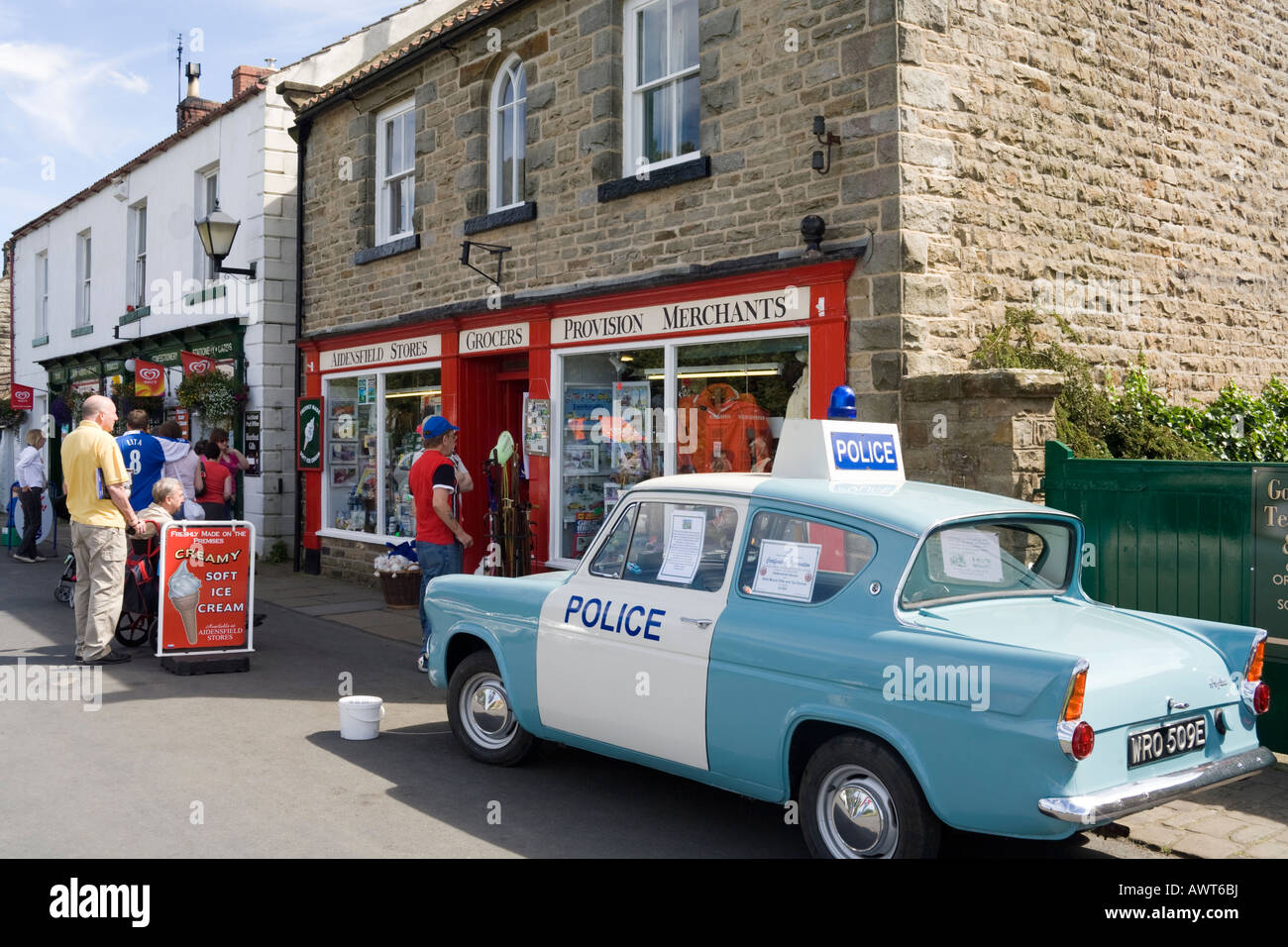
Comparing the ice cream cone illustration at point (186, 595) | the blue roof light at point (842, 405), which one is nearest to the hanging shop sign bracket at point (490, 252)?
the ice cream cone illustration at point (186, 595)

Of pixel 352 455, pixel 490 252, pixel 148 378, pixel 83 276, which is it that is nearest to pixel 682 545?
pixel 490 252

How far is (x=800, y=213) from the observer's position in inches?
349

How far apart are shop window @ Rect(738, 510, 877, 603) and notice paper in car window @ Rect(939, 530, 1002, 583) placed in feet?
1.17

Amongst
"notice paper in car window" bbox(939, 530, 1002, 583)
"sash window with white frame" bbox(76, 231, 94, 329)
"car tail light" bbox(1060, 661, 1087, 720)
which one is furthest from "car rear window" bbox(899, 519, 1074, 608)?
"sash window with white frame" bbox(76, 231, 94, 329)

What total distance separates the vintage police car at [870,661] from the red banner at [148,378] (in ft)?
48.6

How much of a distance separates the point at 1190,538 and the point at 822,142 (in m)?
3.89

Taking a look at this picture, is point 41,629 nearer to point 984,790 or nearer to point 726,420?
point 726,420

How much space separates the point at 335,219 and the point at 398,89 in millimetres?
2083

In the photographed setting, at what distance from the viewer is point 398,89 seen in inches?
545

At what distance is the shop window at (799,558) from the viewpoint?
472cm

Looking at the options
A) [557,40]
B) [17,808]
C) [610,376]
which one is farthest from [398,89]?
[17,808]

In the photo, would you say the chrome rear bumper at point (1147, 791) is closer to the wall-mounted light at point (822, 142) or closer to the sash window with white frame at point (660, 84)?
the wall-mounted light at point (822, 142)

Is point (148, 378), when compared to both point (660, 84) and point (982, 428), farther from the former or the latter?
point (982, 428)

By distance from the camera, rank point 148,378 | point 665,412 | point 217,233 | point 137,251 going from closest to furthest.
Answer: point 665,412
point 217,233
point 148,378
point 137,251
